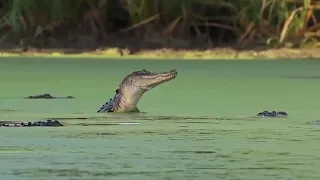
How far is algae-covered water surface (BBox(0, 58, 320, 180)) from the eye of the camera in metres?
5.15

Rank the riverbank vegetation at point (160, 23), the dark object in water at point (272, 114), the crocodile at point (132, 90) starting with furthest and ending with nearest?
the riverbank vegetation at point (160, 23)
the crocodile at point (132, 90)
the dark object in water at point (272, 114)

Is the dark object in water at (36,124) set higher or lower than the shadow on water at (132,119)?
Result: lower

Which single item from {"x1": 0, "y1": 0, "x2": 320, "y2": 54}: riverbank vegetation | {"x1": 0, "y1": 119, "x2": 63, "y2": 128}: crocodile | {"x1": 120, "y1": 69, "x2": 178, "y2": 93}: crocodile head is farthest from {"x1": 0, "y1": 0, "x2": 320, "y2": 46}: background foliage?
{"x1": 0, "y1": 119, "x2": 63, "y2": 128}: crocodile

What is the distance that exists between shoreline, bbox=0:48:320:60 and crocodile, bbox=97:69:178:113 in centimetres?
440

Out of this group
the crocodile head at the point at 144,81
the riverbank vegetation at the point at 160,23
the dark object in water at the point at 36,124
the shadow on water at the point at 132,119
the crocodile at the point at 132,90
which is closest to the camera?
the dark object in water at the point at 36,124

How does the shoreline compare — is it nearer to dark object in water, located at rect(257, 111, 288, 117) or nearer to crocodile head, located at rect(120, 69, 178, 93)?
crocodile head, located at rect(120, 69, 178, 93)

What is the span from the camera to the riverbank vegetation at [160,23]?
13391mm

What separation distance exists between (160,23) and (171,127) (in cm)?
698

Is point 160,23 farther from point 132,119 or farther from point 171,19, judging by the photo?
point 132,119

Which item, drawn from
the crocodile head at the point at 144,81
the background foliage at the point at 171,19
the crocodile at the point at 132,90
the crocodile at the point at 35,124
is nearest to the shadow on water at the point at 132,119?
the crocodile at the point at 35,124

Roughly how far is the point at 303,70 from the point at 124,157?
19.4 ft

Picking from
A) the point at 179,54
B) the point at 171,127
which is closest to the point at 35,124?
the point at 171,127

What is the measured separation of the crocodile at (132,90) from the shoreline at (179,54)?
173 inches

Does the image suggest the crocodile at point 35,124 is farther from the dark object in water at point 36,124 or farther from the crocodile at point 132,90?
the crocodile at point 132,90
